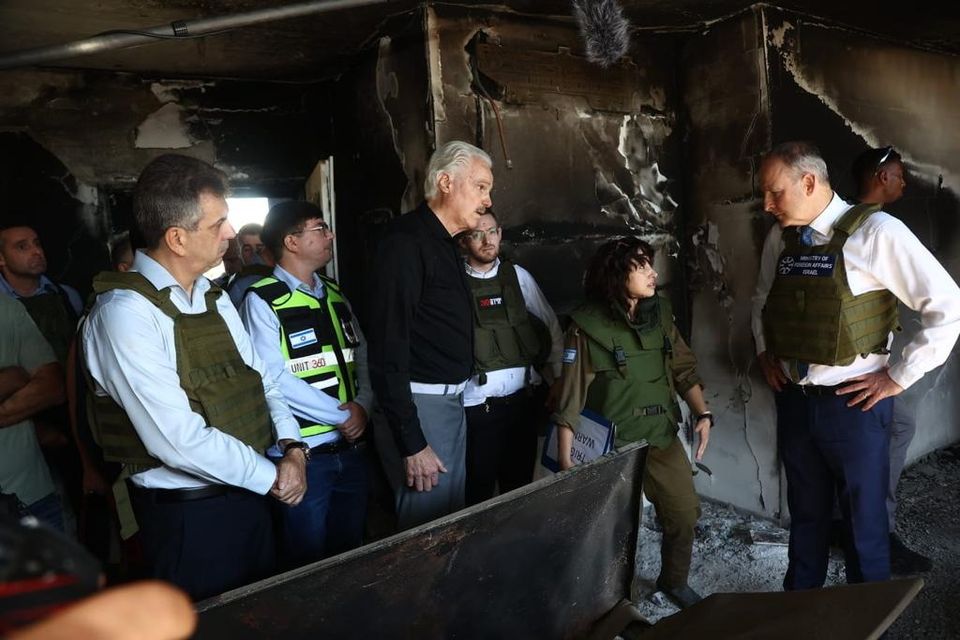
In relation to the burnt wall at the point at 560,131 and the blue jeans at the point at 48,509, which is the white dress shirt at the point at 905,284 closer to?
the burnt wall at the point at 560,131

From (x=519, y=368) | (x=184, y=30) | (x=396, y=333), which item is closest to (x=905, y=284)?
(x=519, y=368)

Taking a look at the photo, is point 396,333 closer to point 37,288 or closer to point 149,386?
point 149,386

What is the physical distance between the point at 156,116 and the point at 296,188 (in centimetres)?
95

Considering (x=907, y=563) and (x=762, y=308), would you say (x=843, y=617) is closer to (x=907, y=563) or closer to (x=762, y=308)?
(x=762, y=308)

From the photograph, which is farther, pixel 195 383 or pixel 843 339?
pixel 843 339

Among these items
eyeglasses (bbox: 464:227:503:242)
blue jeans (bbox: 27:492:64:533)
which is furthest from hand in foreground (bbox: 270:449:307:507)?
eyeglasses (bbox: 464:227:503:242)

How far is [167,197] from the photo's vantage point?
1.72 metres

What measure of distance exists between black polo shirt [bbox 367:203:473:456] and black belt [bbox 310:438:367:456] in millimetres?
428

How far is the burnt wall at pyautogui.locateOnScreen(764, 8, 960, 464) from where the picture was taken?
3.37 m

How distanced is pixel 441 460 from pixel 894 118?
11.7 ft

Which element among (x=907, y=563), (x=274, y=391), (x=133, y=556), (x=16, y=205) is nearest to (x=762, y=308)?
(x=907, y=563)

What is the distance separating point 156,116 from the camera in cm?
387

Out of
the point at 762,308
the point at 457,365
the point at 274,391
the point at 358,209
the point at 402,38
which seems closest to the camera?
the point at 274,391

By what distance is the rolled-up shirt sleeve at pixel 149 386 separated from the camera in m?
1.60
